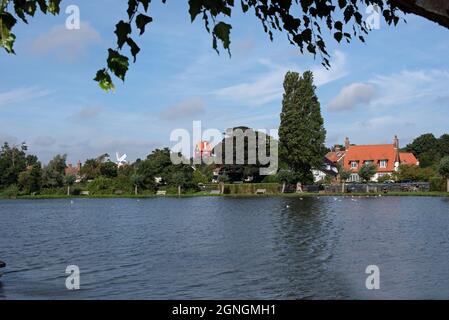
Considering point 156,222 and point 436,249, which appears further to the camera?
point 156,222

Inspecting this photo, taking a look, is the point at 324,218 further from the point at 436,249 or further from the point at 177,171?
the point at 177,171

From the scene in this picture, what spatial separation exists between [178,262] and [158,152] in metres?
95.7

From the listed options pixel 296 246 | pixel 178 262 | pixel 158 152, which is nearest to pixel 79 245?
pixel 178 262

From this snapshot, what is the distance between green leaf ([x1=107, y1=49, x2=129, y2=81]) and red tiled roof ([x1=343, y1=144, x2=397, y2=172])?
128380 millimetres

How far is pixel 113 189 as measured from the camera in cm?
12050

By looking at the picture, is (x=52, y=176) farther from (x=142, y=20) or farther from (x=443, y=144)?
(x=142, y=20)

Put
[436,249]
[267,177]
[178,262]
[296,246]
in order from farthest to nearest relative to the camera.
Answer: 1. [267,177]
2. [296,246]
3. [436,249]
4. [178,262]

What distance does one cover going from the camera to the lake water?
18536mm

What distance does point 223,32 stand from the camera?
12.6 ft

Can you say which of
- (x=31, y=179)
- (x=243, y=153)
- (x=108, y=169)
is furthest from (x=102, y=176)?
(x=243, y=153)

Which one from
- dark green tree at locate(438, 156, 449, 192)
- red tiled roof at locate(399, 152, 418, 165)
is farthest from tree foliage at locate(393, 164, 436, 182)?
red tiled roof at locate(399, 152, 418, 165)
